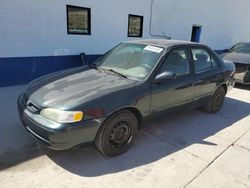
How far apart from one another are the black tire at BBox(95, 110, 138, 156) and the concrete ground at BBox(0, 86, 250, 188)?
5.1 inches

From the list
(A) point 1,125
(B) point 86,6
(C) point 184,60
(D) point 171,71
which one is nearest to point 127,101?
(D) point 171,71

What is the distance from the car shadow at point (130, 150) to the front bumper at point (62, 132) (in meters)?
0.42

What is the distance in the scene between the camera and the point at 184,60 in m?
3.84

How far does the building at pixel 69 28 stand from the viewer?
5906 mm

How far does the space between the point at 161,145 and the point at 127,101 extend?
1.03 metres

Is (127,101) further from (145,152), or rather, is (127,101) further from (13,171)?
(13,171)

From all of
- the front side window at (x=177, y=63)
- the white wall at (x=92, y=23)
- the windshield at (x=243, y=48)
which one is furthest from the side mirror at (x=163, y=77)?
the windshield at (x=243, y=48)

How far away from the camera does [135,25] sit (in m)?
8.93

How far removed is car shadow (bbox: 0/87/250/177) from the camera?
288 centimetres

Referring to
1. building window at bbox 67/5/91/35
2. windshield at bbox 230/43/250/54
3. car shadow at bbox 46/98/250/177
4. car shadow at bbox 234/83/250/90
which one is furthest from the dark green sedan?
windshield at bbox 230/43/250/54

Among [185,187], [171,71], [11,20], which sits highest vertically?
[11,20]

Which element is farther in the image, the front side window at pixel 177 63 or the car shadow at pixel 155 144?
the front side window at pixel 177 63

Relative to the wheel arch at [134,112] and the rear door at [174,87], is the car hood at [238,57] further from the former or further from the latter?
the wheel arch at [134,112]

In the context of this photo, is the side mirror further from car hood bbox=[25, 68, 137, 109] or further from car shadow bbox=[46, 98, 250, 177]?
car shadow bbox=[46, 98, 250, 177]
